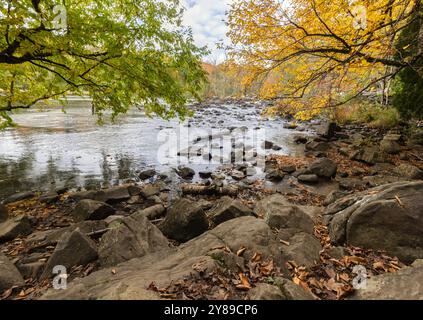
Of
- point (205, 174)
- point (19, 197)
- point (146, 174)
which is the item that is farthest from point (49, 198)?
point (205, 174)

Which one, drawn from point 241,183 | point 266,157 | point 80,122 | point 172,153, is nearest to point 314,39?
point 241,183

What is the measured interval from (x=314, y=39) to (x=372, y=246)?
6.81m

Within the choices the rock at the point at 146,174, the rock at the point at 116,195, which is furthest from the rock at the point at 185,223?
the rock at the point at 146,174

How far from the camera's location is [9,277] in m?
3.56

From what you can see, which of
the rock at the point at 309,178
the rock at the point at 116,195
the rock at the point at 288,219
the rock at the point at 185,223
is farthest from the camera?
the rock at the point at 309,178

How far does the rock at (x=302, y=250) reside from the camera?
10.3 ft

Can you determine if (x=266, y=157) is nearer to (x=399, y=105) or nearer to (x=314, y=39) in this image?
(x=314, y=39)

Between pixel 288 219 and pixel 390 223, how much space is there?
1607mm

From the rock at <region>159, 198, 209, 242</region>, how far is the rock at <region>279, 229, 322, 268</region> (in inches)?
75.8

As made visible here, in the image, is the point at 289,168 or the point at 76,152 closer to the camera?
the point at 289,168

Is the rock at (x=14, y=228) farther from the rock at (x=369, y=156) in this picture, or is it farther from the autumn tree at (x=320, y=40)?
the rock at (x=369, y=156)

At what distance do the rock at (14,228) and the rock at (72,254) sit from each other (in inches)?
94.8

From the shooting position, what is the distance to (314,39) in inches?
291

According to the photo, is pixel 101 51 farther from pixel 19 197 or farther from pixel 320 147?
pixel 320 147
